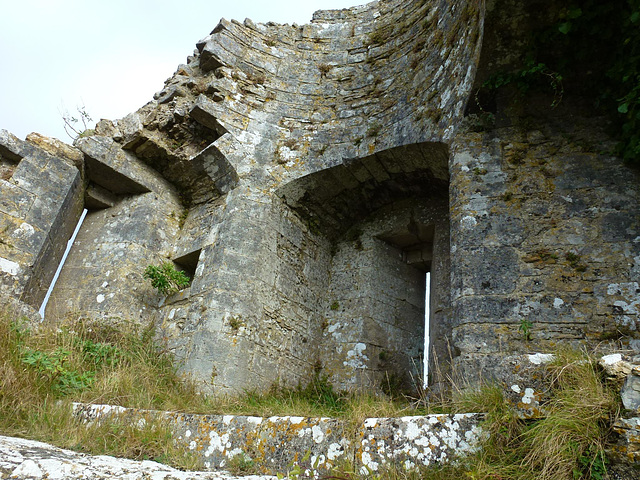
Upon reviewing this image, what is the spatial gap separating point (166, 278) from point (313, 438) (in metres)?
3.62

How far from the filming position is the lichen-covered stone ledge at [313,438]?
224cm

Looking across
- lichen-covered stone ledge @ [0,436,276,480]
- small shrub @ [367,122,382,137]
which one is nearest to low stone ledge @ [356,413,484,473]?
lichen-covered stone ledge @ [0,436,276,480]

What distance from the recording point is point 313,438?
2.61m

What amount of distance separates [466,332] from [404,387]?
2180 mm

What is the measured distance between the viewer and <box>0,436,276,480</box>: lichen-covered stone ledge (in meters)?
1.82

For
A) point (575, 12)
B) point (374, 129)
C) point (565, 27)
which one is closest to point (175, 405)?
point (374, 129)

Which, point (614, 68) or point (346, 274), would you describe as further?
point (346, 274)

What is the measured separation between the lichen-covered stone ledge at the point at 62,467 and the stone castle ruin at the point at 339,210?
2.24m

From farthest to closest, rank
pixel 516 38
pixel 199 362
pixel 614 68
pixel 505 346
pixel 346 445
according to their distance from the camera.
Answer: pixel 199 362, pixel 516 38, pixel 614 68, pixel 505 346, pixel 346 445

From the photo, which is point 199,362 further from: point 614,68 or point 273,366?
point 614,68

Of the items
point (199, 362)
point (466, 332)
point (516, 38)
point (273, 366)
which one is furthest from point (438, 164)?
point (199, 362)

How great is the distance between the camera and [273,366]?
5250 mm

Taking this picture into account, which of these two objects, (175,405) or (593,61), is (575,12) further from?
(175,405)

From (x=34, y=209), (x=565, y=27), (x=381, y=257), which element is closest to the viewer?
(x=565, y=27)
